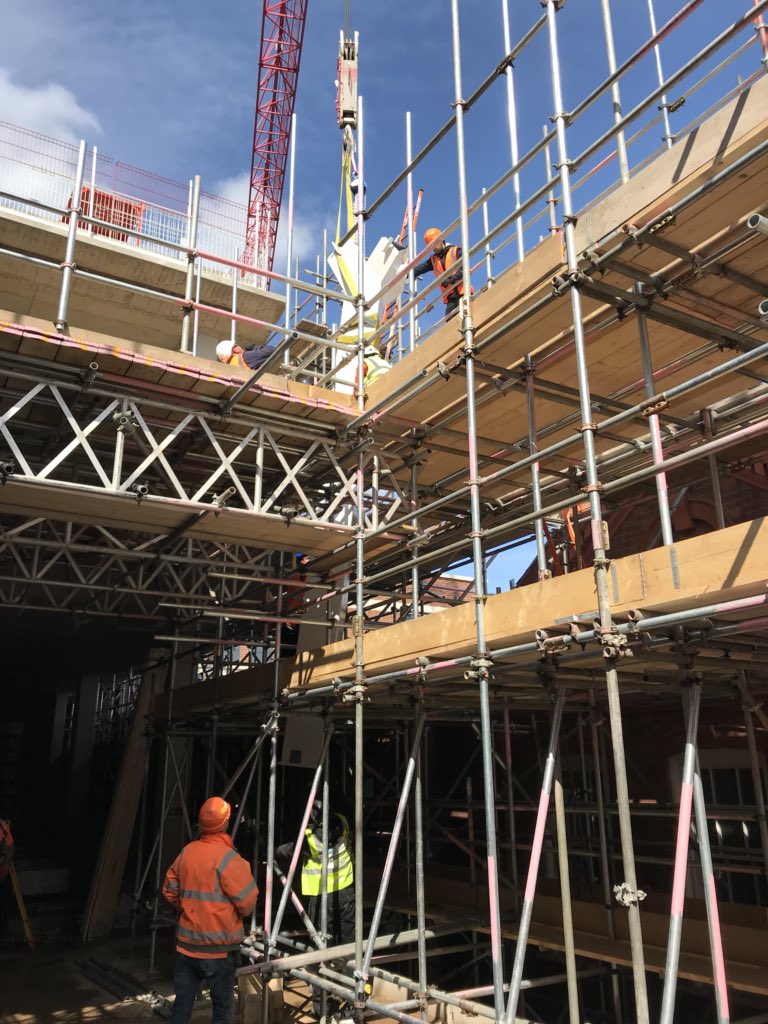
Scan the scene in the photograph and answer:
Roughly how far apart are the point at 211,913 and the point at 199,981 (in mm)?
670

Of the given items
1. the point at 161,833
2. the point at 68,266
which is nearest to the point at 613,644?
the point at 68,266

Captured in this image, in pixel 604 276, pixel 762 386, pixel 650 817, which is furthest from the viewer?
pixel 650 817

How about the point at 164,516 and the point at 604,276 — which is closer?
the point at 604,276

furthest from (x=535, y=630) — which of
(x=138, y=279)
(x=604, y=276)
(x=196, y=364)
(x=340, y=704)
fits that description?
(x=138, y=279)

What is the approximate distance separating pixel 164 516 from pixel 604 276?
499 cm

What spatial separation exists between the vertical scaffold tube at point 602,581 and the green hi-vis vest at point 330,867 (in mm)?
4295

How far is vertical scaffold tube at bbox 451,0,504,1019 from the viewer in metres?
5.35

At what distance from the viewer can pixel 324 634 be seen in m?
10.5

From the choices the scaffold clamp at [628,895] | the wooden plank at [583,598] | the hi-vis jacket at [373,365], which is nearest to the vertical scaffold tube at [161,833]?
the wooden plank at [583,598]

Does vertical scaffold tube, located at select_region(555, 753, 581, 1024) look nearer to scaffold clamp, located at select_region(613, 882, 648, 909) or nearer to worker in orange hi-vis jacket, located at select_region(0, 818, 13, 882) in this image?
scaffold clamp, located at select_region(613, 882, 648, 909)

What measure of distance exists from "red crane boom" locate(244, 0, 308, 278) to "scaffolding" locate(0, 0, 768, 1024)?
106ft

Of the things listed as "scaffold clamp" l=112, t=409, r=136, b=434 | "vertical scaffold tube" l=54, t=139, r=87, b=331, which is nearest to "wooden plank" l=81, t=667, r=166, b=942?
"scaffold clamp" l=112, t=409, r=136, b=434

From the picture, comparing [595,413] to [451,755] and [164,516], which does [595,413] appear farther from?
[451,755]

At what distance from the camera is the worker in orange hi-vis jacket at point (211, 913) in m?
6.33
